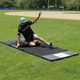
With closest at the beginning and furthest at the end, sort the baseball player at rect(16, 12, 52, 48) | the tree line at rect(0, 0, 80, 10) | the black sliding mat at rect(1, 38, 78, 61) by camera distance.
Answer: the black sliding mat at rect(1, 38, 78, 61)
the baseball player at rect(16, 12, 52, 48)
the tree line at rect(0, 0, 80, 10)

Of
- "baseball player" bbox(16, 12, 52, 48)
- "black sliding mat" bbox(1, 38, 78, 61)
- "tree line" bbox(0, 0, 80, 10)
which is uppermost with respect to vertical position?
"tree line" bbox(0, 0, 80, 10)

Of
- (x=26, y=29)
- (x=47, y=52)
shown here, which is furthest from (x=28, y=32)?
(x=47, y=52)

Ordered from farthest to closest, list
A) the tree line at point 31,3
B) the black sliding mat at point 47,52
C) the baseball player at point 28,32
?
the tree line at point 31,3, the baseball player at point 28,32, the black sliding mat at point 47,52

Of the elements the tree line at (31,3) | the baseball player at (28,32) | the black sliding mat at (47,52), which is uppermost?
the tree line at (31,3)

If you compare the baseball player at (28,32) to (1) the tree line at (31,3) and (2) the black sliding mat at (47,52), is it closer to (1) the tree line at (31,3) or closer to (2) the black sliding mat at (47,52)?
(2) the black sliding mat at (47,52)

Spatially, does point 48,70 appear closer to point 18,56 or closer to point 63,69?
point 63,69

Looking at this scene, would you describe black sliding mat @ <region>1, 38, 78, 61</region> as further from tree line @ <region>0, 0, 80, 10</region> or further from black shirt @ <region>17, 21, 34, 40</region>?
tree line @ <region>0, 0, 80, 10</region>

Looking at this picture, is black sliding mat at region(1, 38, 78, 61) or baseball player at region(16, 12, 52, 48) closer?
black sliding mat at region(1, 38, 78, 61)

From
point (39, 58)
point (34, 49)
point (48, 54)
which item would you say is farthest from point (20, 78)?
point (34, 49)

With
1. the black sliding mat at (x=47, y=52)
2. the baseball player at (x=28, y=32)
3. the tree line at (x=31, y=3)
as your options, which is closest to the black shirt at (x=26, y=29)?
the baseball player at (x=28, y=32)

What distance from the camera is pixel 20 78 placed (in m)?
3.85

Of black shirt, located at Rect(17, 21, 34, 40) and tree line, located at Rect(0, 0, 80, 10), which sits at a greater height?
tree line, located at Rect(0, 0, 80, 10)

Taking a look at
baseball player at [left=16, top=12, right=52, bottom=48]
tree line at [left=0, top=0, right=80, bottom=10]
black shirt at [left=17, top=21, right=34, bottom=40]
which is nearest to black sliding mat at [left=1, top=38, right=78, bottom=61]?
baseball player at [left=16, top=12, right=52, bottom=48]

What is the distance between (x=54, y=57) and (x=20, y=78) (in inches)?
72.5
